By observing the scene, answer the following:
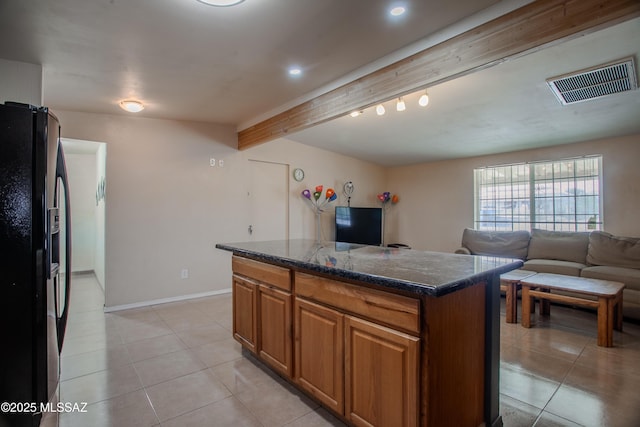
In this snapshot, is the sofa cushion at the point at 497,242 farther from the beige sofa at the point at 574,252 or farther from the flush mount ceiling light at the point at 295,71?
the flush mount ceiling light at the point at 295,71

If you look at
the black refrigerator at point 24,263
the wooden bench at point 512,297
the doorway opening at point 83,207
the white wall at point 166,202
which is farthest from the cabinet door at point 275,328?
the doorway opening at point 83,207

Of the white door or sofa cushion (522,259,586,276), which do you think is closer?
sofa cushion (522,259,586,276)

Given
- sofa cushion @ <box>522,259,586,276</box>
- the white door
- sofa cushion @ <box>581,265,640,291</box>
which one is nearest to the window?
sofa cushion @ <box>522,259,586,276</box>

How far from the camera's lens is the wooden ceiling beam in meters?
1.59

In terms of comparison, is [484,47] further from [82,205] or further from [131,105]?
[82,205]

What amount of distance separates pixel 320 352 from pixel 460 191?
503cm

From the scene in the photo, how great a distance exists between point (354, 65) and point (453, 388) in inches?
95.2

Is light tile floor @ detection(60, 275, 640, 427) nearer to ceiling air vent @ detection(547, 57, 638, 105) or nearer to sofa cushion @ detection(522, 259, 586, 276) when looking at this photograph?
sofa cushion @ detection(522, 259, 586, 276)

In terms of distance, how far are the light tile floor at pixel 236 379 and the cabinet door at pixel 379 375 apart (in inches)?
15.2

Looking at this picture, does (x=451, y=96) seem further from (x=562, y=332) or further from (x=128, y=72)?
(x=128, y=72)

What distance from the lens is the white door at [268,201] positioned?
515 centimetres

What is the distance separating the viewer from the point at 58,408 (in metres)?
1.99

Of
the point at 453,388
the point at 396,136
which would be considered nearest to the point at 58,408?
the point at 453,388

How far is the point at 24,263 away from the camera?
1.46 metres
